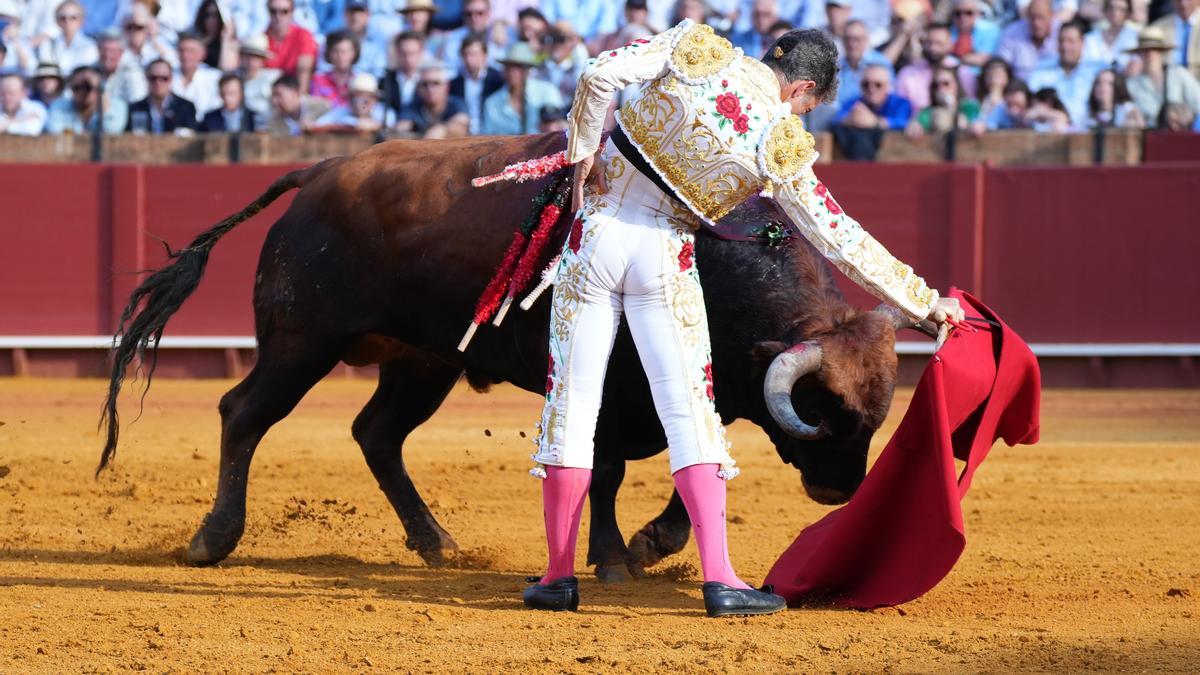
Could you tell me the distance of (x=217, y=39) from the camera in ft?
36.1

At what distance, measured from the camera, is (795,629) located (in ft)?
12.5

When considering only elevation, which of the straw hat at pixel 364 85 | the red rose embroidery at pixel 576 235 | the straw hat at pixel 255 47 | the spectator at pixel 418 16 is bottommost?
the straw hat at pixel 364 85

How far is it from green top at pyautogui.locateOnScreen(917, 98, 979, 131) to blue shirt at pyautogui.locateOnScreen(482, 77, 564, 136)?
2246 millimetres

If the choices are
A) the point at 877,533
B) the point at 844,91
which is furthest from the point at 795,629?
the point at 844,91

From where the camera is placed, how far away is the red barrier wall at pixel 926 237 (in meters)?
10.2

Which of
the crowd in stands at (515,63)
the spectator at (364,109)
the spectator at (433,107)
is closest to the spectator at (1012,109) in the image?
the crowd in stands at (515,63)

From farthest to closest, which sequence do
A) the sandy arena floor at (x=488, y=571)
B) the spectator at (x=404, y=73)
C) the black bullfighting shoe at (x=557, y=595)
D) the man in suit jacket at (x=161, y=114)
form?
the man in suit jacket at (x=161, y=114) → the spectator at (x=404, y=73) → the black bullfighting shoe at (x=557, y=595) → the sandy arena floor at (x=488, y=571)

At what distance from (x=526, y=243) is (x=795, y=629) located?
134 centimetres

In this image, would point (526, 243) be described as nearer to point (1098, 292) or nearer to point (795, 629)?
point (795, 629)

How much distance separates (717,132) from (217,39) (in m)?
7.93

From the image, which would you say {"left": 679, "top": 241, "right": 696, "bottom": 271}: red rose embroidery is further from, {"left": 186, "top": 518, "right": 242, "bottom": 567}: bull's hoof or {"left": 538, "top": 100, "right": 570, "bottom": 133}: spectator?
{"left": 538, "top": 100, "right": 570, "bottom": 133}: spectator

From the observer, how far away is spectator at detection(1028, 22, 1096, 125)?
402 inches

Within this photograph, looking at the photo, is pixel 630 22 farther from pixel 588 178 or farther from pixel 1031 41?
pixel 588 178

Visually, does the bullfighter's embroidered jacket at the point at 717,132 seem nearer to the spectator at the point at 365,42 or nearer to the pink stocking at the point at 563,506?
the pink stocking at the point at 563,506
